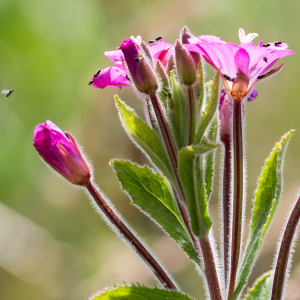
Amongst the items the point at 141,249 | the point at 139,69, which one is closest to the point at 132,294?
the point at 141,249

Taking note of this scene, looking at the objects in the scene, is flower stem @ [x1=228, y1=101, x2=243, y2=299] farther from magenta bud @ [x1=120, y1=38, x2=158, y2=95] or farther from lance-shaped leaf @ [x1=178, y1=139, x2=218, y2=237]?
magenta bud @ [x1=120, y1=38, x2=158, y2=95]

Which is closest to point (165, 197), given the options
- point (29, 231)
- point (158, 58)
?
point (158, 58)

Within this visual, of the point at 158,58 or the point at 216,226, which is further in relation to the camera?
the point at 216,226

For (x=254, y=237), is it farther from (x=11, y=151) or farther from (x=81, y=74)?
(x=81, y=74)

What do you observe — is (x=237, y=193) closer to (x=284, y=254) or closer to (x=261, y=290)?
(x=284, y=254)

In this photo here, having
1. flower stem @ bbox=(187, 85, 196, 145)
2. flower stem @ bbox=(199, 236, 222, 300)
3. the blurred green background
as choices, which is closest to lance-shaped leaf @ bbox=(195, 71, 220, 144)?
flower stem @ bbox=(187, 85, 196, 145)

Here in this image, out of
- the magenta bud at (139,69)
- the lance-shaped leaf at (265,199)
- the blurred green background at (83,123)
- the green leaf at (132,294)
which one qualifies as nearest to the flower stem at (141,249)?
the green leaf at (132,294)

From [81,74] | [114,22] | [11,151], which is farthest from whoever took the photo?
[81,74]
